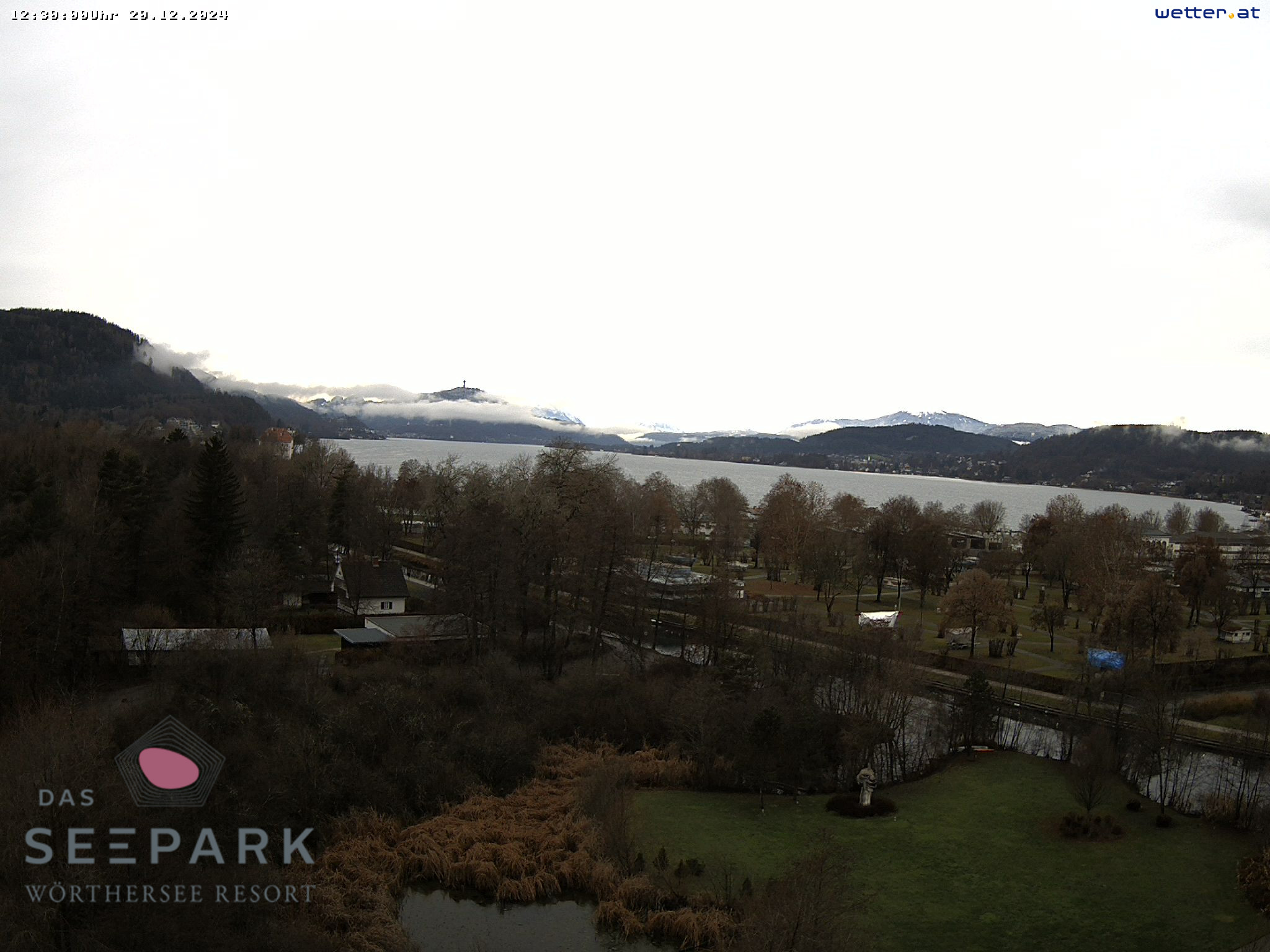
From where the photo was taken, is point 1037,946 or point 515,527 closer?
point 1037,946

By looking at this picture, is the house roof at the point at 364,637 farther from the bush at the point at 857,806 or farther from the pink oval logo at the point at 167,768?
the bush at the point at 857,806

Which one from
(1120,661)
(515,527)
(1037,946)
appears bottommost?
(1037,946)

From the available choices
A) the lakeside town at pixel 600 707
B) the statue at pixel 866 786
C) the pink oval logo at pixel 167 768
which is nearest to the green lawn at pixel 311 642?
the lakeside town at pixel 600 707

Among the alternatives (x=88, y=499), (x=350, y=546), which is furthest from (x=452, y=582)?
(x=350, y=546)

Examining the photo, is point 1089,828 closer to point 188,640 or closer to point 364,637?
point 364,637

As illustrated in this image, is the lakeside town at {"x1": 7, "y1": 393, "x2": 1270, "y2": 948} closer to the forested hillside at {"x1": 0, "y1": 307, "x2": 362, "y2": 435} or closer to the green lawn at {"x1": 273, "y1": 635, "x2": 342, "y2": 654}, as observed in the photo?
the green lawn at {"x1": 273, "y1": 635, "x2": 342, "y2": 654}

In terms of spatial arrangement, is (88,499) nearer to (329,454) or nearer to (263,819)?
(263,819)

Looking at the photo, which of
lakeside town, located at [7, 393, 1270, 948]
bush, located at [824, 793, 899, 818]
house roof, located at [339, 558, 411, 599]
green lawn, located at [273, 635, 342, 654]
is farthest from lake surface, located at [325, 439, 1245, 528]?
bush, located at [824, 793, 899, 818]
